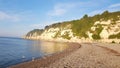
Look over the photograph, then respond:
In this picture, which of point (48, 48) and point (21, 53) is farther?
point (48, 48)

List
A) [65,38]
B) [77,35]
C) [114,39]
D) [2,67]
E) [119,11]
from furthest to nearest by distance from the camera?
[65,38] < [77,35] < [119,11] < [114,39] < [2,67]

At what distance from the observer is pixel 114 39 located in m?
78.9

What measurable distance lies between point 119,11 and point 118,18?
11.4m

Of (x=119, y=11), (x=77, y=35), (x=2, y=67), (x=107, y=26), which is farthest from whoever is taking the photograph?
(x=77, y=35)

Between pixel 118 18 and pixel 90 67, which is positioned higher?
pixel 118 18

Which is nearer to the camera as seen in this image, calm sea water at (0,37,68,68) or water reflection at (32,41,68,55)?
calm sea water at (0,37,68,68)

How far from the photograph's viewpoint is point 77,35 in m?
107

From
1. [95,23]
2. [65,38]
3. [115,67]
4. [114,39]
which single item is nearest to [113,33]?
[114,39]

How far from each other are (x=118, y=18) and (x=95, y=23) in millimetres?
14384

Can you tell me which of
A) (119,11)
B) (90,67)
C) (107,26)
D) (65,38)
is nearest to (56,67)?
(90,67)

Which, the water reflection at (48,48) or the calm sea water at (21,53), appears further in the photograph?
the water reflection at (48,48)

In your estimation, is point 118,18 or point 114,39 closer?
point 114,39

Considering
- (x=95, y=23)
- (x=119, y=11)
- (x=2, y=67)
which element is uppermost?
(x=119, y=11)

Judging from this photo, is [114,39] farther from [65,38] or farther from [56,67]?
[56,67]
